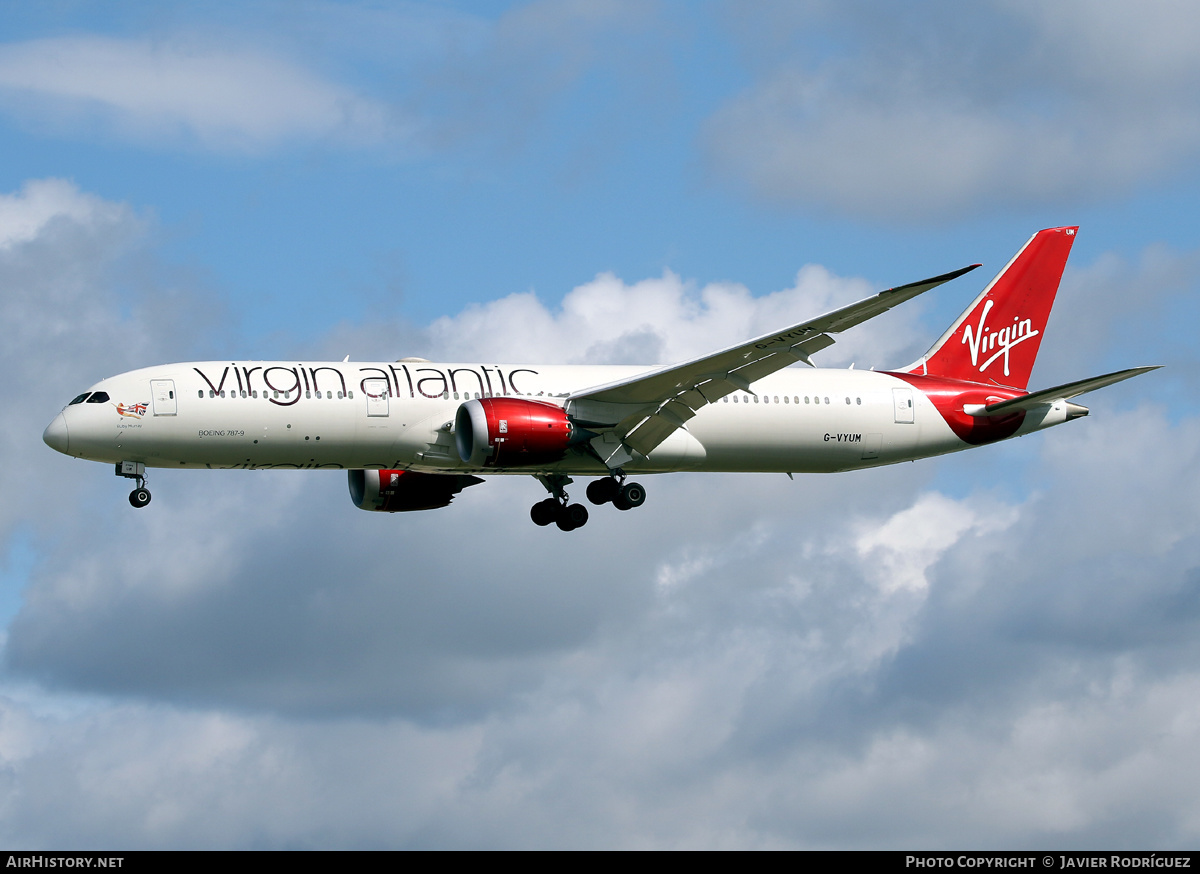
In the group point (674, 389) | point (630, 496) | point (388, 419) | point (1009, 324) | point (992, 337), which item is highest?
point (1009, 324)

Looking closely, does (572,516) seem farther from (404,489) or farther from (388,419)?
(388,419)

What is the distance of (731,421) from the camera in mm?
53625

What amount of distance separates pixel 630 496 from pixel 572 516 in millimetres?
4065

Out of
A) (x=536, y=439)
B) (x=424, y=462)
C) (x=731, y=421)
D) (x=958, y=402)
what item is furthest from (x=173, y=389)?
(x=958, y=402)

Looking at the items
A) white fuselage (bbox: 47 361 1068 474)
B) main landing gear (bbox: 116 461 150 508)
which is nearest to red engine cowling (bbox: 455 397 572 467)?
white fuselage (bbox: 47 361 1068 474)

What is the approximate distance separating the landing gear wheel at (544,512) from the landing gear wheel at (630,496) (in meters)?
4.48

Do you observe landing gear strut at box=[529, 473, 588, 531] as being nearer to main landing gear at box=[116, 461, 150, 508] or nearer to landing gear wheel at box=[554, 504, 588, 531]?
landing gear wheel at box=[554, 504, 588, 531]

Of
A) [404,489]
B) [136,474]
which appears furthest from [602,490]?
[136,474]

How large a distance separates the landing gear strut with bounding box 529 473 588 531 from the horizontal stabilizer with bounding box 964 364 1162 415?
14486 mm

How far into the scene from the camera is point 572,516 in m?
56.2

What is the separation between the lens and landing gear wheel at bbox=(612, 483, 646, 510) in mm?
52750

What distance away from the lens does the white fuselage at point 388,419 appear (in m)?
48.1
